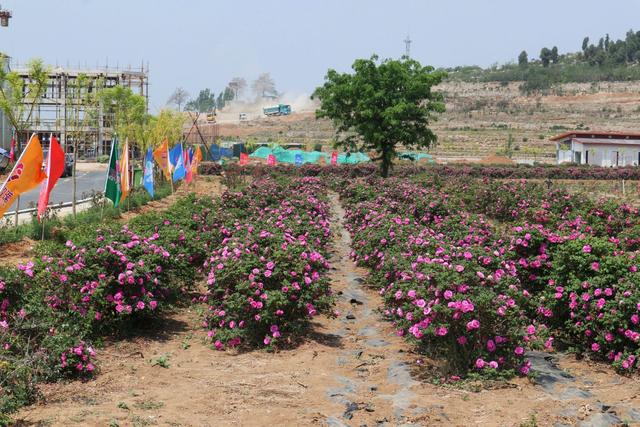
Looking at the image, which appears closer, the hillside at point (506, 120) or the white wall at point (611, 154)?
the white wall at point (611, 154)

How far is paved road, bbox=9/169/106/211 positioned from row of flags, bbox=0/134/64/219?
6.46 meters

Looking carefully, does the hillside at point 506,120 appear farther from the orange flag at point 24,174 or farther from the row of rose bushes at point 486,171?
the orange flag at point 24,174

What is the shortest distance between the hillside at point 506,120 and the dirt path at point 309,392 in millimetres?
59410

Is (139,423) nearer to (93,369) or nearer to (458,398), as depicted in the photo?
(93,369)

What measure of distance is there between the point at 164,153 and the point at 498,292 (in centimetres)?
1960

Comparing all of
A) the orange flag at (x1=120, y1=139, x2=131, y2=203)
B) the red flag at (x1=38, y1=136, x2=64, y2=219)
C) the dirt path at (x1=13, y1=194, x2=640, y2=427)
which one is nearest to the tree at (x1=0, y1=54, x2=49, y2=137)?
the orange flag at (x1=120, y1=139, x2=131, y2=203)

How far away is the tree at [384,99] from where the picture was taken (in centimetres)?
3123

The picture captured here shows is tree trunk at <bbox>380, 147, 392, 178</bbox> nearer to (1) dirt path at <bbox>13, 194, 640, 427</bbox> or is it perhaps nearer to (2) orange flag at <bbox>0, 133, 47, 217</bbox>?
(2) orange flag at <bbox>0, 133, 47, 217</bbox>

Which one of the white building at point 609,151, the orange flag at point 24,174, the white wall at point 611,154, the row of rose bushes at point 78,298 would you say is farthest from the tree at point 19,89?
the white wall at point 611,154

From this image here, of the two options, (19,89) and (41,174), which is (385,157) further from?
(41,174)

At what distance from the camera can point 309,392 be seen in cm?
643

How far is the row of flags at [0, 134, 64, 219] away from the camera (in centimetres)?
1207

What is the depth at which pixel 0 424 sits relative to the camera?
4.89 meters

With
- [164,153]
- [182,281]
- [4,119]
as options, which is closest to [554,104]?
[4,119]
